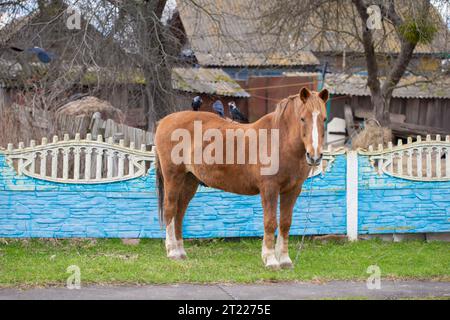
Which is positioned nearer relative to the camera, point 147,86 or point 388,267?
point 388,267

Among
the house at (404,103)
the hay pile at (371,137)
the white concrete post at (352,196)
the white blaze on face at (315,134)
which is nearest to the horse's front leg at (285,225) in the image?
the white blaze on face at (315,134)

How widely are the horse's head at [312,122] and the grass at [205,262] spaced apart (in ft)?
4.86

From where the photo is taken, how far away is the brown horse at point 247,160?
832 cm

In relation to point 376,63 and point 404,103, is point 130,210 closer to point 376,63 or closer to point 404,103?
point 376,63

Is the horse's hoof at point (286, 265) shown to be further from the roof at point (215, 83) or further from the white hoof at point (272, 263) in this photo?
the roof at point (215, 83)

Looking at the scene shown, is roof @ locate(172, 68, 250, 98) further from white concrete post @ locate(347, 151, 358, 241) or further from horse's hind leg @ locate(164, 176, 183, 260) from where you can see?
horse's hind leg @ locate(164, 176, 183, 260)

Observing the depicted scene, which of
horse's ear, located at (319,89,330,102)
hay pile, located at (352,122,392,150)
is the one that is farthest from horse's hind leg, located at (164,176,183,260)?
hay pile, located at (352,122,392,150)
